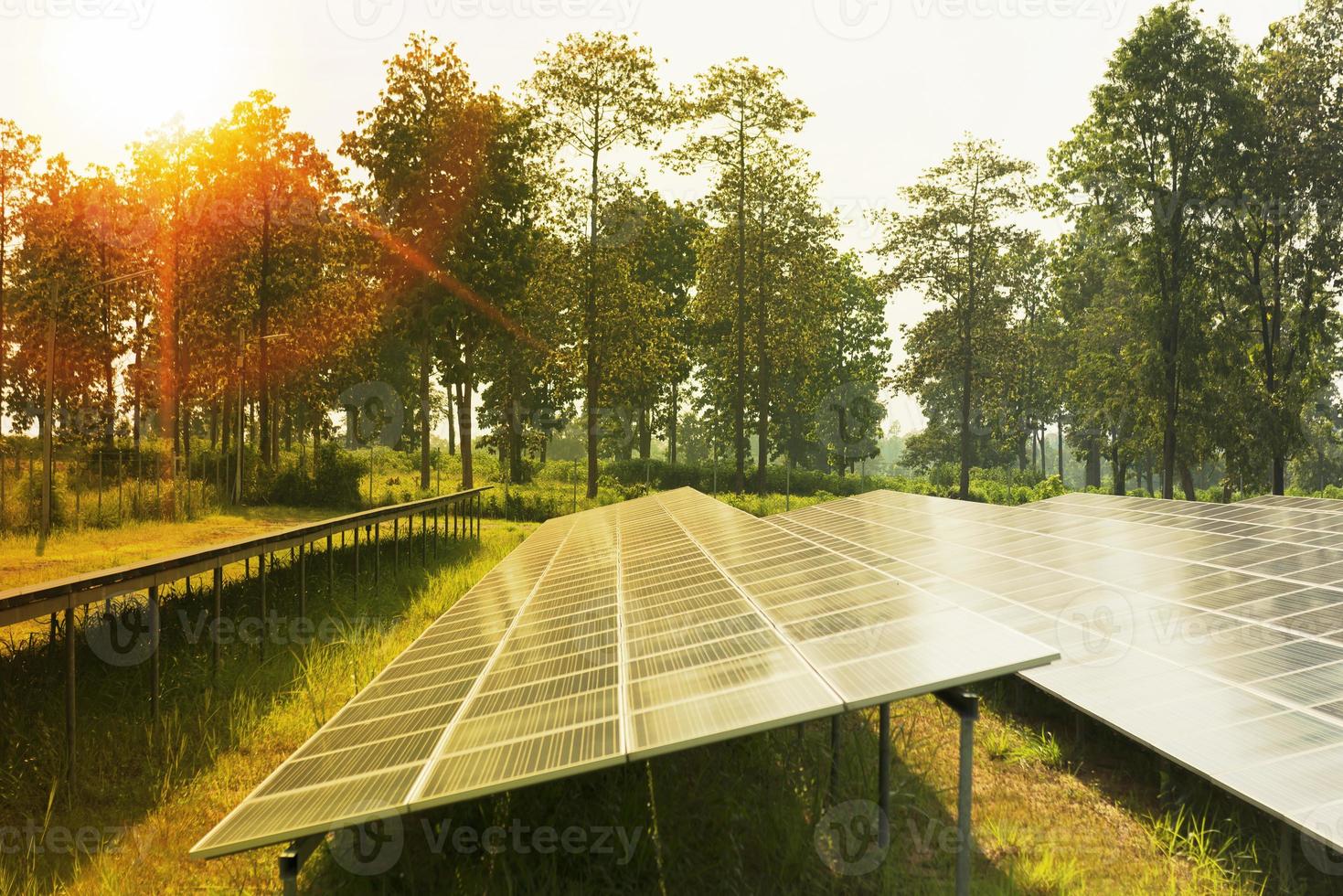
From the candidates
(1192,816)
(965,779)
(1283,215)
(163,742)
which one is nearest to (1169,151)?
(1283,215)

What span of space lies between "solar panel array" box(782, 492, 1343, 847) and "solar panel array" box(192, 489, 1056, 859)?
205 cm

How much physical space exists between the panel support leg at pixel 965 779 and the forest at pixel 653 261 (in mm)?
31547

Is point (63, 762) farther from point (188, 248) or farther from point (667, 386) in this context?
point (667, 386)

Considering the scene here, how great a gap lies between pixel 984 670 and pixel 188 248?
47.8 m

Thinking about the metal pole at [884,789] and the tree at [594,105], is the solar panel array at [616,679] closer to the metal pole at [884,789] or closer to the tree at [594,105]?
the metal pole at [884,789]

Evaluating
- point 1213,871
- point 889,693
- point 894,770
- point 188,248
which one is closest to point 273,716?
point 894,770

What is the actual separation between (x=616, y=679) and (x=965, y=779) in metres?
2.47

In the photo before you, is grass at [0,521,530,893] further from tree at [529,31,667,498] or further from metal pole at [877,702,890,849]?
tree at [529,31,667,498]

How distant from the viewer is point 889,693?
4.57 metres

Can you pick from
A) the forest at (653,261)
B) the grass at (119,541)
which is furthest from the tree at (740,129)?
the grass at (119,541)

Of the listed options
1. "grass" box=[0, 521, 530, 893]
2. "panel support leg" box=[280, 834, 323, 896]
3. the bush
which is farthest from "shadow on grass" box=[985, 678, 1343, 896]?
the bush

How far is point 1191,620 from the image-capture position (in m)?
10.5

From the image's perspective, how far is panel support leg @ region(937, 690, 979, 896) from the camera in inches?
209

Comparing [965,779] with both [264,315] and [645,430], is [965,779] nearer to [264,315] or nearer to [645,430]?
[264,315]
